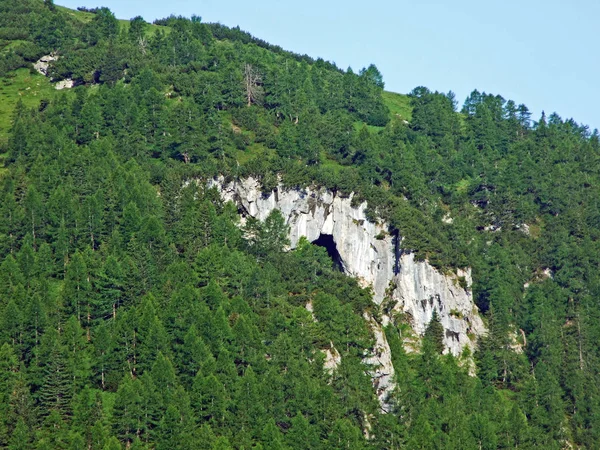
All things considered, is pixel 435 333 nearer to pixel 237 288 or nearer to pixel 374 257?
pixel 374 257

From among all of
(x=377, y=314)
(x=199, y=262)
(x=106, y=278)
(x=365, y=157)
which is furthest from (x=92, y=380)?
(x=365, y=157)

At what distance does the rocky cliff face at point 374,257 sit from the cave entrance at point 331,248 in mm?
291

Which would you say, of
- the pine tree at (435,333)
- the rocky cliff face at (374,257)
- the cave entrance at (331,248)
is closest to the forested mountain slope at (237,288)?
the rocky cliff face at (374,257)

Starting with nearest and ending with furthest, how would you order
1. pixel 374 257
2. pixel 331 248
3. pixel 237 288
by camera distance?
pixel 237 288 < pixel 374 257 < pixel 331 248

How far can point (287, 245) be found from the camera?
159 m

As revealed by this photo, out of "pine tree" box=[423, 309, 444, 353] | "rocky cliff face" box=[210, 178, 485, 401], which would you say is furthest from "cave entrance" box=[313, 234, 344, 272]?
"pine tree" box=[423, 309, 444, 353]

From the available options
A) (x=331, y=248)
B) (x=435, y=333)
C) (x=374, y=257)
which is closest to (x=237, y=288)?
(x=331, y=248)

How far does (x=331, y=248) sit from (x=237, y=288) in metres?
28.8

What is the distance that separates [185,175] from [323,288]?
27.5 metres

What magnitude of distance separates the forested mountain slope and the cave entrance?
23.6 feet

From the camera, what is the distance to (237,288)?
5610 inches

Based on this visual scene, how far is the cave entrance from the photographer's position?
16551 centimetres

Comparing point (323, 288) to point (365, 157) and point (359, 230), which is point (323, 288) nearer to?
point (359, 230)

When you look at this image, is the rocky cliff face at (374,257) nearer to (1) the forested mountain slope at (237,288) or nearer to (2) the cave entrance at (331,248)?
(2) the cave entrance at (331,248)
